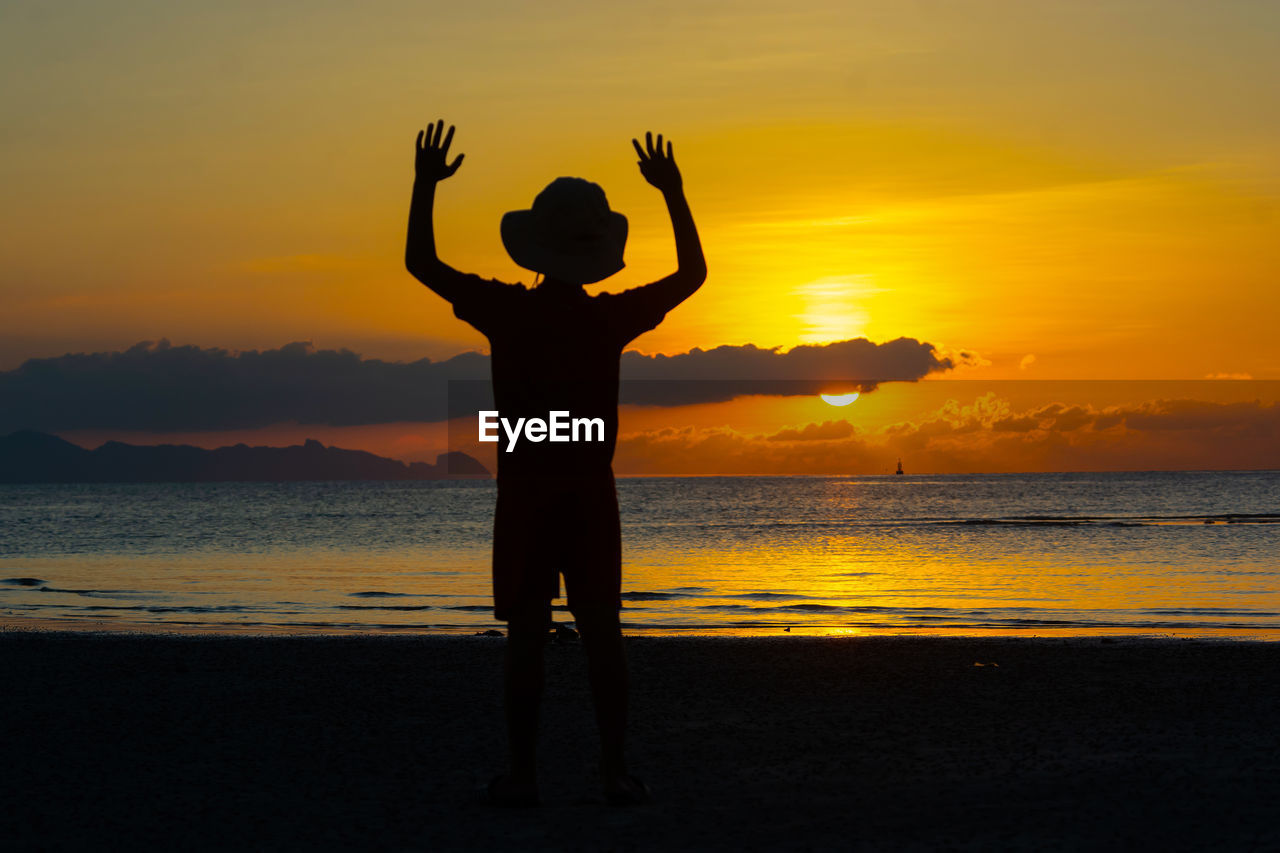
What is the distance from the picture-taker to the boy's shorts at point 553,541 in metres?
4.57

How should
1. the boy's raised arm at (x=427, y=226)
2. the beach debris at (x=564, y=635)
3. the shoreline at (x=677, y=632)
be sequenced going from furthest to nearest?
the shoreline at (x=677, y=632)
the beach debris at (x=564, y=635)
the boy's raised arm at (x=427, y=226)

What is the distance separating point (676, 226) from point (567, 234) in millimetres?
436

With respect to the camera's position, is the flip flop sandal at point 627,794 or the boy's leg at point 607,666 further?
the flip flop sandal at point 627,794

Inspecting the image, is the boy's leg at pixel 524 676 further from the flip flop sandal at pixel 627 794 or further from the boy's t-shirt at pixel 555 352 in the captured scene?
the boy's t-shirt at pixel 555 352

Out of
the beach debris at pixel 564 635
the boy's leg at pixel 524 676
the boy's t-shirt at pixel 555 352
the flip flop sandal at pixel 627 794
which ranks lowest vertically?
the beach debris at pixel 564 635

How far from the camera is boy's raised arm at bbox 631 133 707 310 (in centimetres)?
467

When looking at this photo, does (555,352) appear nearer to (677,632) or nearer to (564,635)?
(564,635)

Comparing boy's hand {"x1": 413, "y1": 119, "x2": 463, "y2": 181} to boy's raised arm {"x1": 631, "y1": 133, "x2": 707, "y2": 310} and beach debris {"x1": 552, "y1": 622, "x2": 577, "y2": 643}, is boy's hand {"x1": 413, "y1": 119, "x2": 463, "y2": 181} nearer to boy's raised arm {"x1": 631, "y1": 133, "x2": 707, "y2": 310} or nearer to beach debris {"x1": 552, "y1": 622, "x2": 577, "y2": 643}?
boy's raised arm {"x1": 631, "y1": 133, "x2": 707, "y2": 310}

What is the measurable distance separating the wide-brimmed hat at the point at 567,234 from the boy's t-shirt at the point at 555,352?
0.09 meters

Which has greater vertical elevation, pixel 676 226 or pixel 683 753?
pixel 676 226

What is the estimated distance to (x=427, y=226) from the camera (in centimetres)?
450

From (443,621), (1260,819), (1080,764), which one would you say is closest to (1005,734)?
(1080,764)

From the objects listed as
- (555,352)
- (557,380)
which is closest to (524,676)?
(557,380)

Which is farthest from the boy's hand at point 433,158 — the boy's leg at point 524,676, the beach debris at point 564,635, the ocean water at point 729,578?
the ocean water at point 729,578
